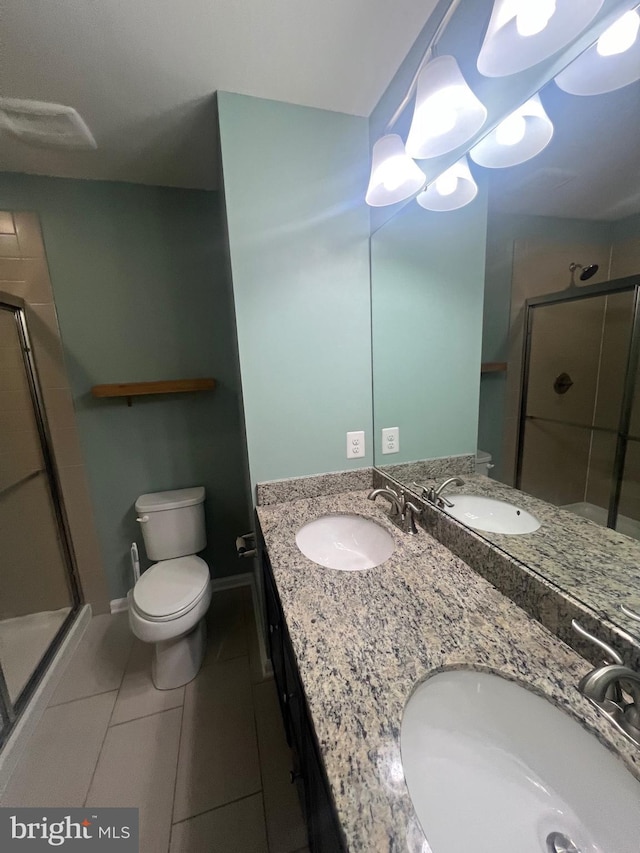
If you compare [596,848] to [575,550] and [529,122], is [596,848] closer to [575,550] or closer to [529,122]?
[575,550]

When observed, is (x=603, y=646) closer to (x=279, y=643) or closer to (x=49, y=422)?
(x=279, y=643)

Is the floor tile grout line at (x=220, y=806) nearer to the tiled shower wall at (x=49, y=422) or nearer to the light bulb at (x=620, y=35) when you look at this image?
the tiled shower wall at (x=49, y=422)

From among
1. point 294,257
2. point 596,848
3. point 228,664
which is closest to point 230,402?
point 294,257

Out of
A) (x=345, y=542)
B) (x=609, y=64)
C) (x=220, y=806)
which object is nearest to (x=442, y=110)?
(x=609, y=64)

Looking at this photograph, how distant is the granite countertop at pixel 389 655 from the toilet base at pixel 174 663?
0.95 meters

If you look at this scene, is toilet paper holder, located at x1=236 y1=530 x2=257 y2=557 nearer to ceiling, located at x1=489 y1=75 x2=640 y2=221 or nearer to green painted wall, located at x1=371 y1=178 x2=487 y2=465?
green painted wall, located at x1=371 y1=178 x2=487 y2=465

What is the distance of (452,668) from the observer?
617mm

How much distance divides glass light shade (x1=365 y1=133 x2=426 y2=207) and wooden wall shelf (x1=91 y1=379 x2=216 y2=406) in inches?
50.3

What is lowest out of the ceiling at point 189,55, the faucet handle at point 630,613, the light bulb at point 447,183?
the faucet handle at point 630,613

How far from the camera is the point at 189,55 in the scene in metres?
1.02

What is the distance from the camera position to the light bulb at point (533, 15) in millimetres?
581

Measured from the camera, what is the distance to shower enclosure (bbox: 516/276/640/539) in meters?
0.60

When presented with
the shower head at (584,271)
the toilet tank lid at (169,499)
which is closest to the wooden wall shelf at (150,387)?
the toilet tank lid at (169,499)

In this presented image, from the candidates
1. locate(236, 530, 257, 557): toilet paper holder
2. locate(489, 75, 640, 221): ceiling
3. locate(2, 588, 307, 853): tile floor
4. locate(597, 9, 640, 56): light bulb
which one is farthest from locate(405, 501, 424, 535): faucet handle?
locate(597, 9, 640, 56): light bulb
